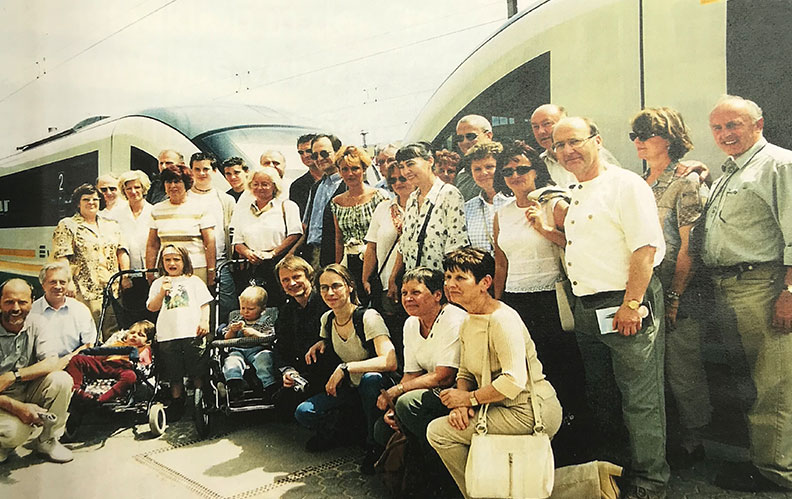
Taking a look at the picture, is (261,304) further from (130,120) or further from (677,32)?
(677,32)

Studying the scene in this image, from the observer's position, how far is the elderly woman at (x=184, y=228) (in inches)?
184

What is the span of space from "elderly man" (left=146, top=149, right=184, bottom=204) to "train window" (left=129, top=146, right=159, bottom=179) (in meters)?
0.03

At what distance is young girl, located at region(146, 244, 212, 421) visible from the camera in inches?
183

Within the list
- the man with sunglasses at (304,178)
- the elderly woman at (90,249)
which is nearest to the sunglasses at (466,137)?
the man with sunglasses at (304,178)

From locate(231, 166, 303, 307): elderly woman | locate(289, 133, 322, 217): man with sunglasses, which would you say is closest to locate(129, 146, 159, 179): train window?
locate(231, 166, 303, 307): elderly woman

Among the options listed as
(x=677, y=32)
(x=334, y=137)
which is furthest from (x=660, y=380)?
(x=334, y=137)

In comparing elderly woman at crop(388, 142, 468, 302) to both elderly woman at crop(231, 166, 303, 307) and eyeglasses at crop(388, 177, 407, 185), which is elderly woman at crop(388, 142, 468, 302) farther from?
elderly woman at crop(231, 166, 303, 307)

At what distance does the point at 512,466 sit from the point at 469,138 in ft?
5.77

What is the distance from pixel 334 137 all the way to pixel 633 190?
72.8 inches

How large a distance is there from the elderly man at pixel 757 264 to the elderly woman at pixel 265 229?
2.49 meters

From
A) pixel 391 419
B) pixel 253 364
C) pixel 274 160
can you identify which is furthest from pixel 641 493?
pixel 274 160

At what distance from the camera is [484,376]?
3660 mm

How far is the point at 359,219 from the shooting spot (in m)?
4.36

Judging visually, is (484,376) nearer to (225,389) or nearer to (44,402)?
(225,389)
